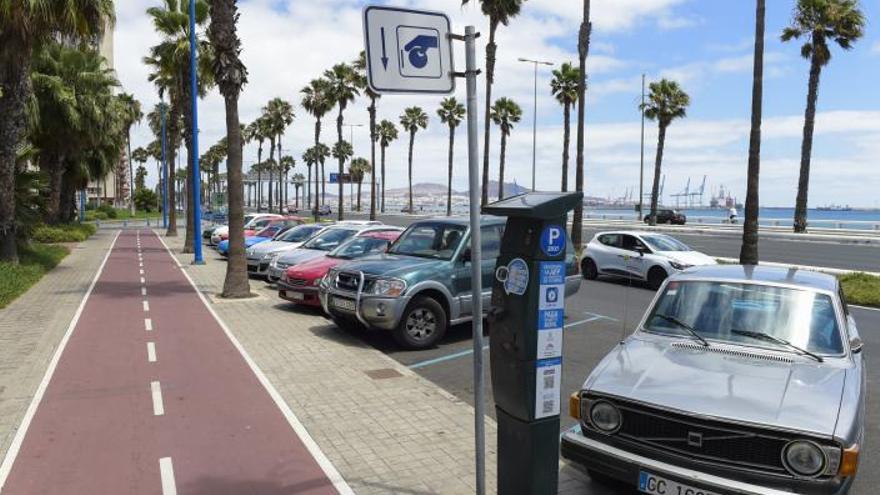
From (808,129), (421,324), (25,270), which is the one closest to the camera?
(421,324)

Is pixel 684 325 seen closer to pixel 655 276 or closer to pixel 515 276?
pixel 515 276

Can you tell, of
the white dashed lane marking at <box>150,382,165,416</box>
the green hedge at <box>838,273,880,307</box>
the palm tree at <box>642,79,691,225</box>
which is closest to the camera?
the white dashed lane marking at <box>150,382,165,416</box>

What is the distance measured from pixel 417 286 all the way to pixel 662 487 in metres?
5.86

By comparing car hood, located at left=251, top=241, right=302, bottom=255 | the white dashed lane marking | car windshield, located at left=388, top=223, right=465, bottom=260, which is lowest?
the white dashed lane marking

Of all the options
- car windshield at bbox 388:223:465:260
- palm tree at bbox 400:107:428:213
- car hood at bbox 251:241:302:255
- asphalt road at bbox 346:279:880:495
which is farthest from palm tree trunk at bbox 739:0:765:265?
palm tree at bbox 400:107:428:213

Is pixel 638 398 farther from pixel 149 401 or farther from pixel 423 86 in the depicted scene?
pixel 149 401

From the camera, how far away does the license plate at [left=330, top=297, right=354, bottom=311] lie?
979 centimetres

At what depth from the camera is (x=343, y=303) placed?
9.93 meters

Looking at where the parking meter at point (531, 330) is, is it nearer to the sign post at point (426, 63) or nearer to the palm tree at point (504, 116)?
the sign post at point (426, 63)

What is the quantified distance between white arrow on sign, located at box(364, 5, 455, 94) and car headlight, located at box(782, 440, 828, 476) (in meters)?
2.79

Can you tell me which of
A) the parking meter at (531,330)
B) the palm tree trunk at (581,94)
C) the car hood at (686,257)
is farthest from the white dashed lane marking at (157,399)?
the palm tree trunk at (581,94)

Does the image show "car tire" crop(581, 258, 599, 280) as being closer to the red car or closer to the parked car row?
the red car

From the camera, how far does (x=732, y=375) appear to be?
14.3ft

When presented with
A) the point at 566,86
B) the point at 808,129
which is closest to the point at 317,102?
the point at 566,86
